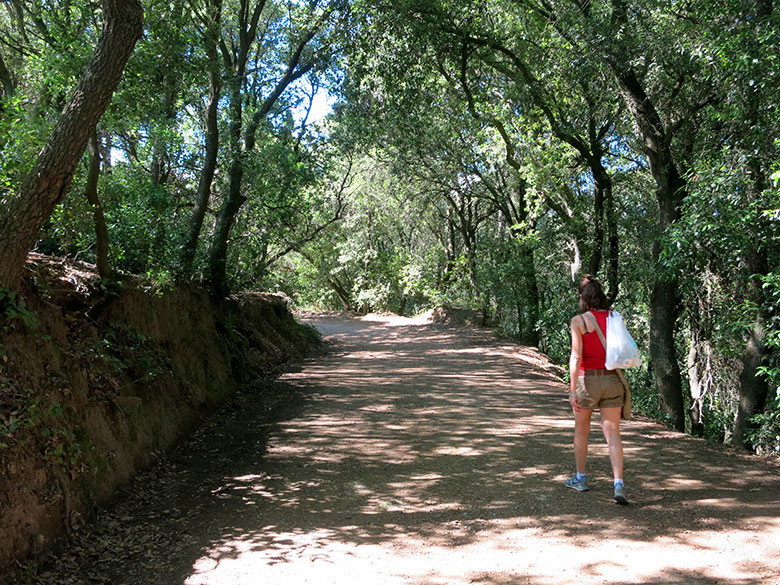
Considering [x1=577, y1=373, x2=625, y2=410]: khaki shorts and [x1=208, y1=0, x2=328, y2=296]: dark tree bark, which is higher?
[x1=208, y1=0, x2=328, y2=296]: dark tree bark

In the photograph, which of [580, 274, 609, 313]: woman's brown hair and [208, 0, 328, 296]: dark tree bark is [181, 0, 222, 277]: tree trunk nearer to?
[208, 0, 328, 296]: dark tree bark

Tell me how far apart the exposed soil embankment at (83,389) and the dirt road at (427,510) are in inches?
12.3

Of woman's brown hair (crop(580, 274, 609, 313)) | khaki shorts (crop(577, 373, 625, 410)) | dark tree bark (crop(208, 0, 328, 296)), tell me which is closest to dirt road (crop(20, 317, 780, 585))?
khaki shorts (crop(577, 373, 625, 410))

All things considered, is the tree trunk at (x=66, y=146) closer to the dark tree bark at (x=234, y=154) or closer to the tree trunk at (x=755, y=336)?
the dark tree bark at (x=234, y=154)

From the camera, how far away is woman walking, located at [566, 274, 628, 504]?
4.66 m

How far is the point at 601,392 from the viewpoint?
469cm

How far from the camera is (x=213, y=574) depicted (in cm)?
373

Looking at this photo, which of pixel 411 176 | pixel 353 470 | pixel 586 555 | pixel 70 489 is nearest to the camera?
pixel 586 555

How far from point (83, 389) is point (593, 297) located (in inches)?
185

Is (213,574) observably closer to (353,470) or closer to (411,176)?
(353,470)

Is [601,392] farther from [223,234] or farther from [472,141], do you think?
[472,141]

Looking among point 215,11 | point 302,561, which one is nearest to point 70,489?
point 302,561

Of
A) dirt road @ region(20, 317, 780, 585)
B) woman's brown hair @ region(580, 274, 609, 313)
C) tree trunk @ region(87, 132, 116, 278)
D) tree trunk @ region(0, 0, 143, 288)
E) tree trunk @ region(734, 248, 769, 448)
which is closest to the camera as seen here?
dirt road @ region(20, 317, 780, 585)

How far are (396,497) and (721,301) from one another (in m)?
9.36
